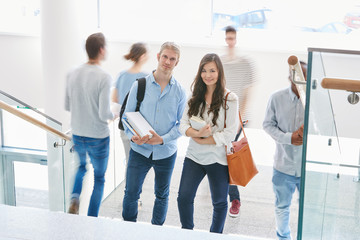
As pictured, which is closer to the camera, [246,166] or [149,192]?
[246,166]

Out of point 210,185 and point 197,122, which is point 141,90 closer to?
point 197,122

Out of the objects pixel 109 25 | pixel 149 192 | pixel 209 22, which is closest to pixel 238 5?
pixel 209 22

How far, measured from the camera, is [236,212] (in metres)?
4.58

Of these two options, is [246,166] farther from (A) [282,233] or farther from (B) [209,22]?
(B) [209,22]

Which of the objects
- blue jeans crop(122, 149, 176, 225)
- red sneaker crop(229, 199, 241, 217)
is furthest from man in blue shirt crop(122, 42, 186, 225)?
red sneaker crop(229, 199, 241, 217)

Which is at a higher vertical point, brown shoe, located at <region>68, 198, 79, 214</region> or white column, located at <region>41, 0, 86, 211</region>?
white column, located at <region>41, 0, 86, 211</region>

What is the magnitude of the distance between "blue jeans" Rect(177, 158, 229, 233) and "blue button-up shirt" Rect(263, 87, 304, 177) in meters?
0.44

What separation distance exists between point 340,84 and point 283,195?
168 centimetres

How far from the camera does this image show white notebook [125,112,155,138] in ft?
11.6

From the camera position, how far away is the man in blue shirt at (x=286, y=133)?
3.55 metres

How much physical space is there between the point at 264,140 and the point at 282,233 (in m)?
3.26

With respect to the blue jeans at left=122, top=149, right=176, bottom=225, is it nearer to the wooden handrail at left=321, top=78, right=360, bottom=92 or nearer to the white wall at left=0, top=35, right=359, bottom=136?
the wooden handrail at left=321, top=78, right=360, bottom=92

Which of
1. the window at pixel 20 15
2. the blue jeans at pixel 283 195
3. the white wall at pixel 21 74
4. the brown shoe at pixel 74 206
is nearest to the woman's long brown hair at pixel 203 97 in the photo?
the blue jeans at pixel 283 195

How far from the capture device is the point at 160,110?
367 centimetres
